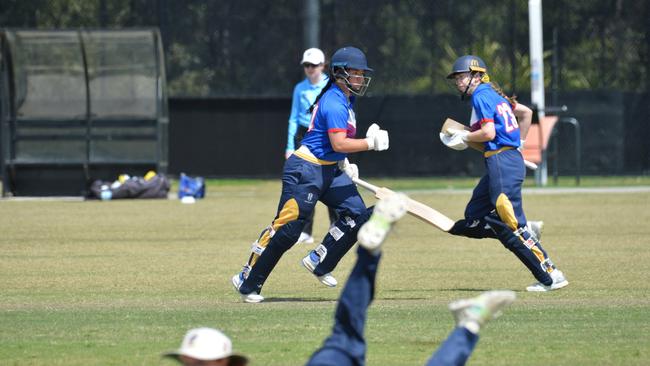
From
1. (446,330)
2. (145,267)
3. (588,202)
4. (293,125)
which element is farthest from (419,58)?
(446,330)

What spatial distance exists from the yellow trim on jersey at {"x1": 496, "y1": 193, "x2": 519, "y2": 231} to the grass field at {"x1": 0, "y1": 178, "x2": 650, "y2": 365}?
0.63 metres

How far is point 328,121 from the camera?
34.7 feet

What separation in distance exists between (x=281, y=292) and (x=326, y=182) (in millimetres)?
1338

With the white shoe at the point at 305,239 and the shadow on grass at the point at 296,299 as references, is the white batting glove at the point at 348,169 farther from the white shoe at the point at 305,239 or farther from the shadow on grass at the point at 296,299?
the white shoe at the point at 305,239

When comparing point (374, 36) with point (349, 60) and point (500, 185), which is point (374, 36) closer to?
point (500, 185)

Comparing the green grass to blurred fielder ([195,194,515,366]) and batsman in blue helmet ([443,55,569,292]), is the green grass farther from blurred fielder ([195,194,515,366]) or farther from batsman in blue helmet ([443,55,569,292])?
blurred fielder ([195,194,515,366])

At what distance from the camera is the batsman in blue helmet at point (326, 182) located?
10.5 meters

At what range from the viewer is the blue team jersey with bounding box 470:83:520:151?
11.2 metres

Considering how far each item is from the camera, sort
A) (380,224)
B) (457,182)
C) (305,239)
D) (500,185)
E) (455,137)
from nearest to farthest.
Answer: (380,224)
(500,185)
(455,137)
(305,239)
(457,182)

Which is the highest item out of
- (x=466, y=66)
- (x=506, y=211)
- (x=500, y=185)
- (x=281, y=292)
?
(x=466, y=66)

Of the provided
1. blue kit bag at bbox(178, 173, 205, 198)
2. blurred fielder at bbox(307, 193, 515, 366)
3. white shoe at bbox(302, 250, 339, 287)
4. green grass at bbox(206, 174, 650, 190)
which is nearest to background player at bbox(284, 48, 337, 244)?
white shoe at bbox(302, 250, 339, 287)

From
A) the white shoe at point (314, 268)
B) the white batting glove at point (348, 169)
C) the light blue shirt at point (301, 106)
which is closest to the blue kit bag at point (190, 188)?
the light blue shirt at point (301, 106)

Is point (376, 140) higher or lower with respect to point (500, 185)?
higher

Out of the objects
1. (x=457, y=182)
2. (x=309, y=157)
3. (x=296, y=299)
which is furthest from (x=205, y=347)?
(x=457, y=182)
